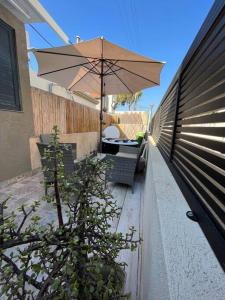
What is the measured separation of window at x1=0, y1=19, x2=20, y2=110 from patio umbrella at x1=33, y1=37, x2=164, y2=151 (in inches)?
21.4

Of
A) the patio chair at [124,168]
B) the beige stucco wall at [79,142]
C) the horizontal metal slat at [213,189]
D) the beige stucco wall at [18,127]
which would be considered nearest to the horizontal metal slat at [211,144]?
the horizontal metal slat at [213,189]

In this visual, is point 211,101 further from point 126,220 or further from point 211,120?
point 126,220

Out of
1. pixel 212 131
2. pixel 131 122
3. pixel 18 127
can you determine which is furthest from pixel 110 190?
pixel 131 122

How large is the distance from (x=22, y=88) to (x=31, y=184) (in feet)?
6.92

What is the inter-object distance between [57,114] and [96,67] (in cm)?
178

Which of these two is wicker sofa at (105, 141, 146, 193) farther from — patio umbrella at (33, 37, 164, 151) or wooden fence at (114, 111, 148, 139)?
wooden fence at (114, 111, 148, 139)

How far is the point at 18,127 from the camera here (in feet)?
11.8

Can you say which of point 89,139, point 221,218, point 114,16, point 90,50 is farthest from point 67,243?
point 114,16

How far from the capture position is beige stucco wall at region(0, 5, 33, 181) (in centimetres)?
327

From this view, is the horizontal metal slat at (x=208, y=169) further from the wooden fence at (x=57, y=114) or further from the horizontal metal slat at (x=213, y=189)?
the wooden fence at (x=57, y=114)

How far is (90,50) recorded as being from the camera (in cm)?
307

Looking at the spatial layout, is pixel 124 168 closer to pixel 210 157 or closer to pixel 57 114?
pixel 210 157

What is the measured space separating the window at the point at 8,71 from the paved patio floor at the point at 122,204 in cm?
160

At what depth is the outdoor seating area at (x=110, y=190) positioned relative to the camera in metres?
0.63
